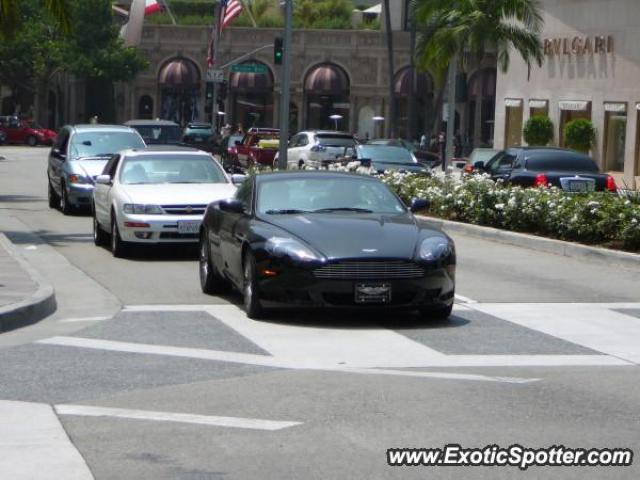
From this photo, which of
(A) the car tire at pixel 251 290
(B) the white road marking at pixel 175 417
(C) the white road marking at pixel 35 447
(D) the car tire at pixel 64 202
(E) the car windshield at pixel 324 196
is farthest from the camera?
(D) the car tire at pixel 64 202

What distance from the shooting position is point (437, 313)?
13.0 metres

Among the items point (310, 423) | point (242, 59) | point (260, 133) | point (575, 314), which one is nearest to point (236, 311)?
point (575, 314)

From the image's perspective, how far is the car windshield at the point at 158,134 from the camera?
123ft

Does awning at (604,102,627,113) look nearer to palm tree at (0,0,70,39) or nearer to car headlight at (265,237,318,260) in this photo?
palm tree at (0,0,70,39)

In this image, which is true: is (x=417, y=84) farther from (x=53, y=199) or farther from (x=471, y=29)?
(x=53, y=199)

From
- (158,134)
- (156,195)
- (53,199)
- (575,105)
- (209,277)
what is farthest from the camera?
(575,105)

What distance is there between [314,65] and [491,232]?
65.4 meters

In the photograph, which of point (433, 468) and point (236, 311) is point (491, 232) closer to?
point (236, 311)

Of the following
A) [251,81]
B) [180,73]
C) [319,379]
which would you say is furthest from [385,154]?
[180,73]

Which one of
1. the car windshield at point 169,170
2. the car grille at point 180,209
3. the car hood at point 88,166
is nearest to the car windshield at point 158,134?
the car hood at point 88,166

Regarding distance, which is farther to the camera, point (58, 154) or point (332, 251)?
point (58, 154)

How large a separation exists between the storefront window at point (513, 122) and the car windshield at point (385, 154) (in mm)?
17921

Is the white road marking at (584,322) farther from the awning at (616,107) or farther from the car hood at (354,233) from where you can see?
the awning at (616,107)

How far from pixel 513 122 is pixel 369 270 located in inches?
1706
